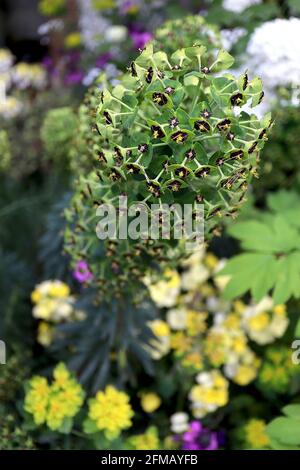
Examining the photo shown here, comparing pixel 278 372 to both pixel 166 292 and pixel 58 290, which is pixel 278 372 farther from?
pixel 58 290

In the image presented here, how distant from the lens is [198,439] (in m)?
1.48

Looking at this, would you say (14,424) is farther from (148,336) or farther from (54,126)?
(54,126)

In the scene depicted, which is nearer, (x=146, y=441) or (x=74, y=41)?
(x=146, y=441)

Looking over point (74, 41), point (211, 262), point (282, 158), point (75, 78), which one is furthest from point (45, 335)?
point (74, 41)

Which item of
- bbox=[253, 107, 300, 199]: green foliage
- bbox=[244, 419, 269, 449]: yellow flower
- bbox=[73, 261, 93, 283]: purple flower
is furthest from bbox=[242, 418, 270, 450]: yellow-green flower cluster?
bbox=[253, 107, 300, 199]: green foliage

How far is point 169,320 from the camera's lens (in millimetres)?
1711

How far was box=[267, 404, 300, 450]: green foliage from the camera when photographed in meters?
1.12

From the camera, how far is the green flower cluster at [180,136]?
964 millimetres

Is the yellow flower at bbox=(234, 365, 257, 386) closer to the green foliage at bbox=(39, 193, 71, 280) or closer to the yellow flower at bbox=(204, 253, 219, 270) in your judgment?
the yellow flower at bbox=(204, 253, 219, 270)

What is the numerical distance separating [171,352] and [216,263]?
31 cm

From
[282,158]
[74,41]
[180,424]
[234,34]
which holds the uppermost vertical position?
[74,41]

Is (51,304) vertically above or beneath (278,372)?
above

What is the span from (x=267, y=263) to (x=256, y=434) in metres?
0.50

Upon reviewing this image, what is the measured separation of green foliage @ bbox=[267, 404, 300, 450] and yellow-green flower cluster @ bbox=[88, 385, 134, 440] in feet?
1.15
